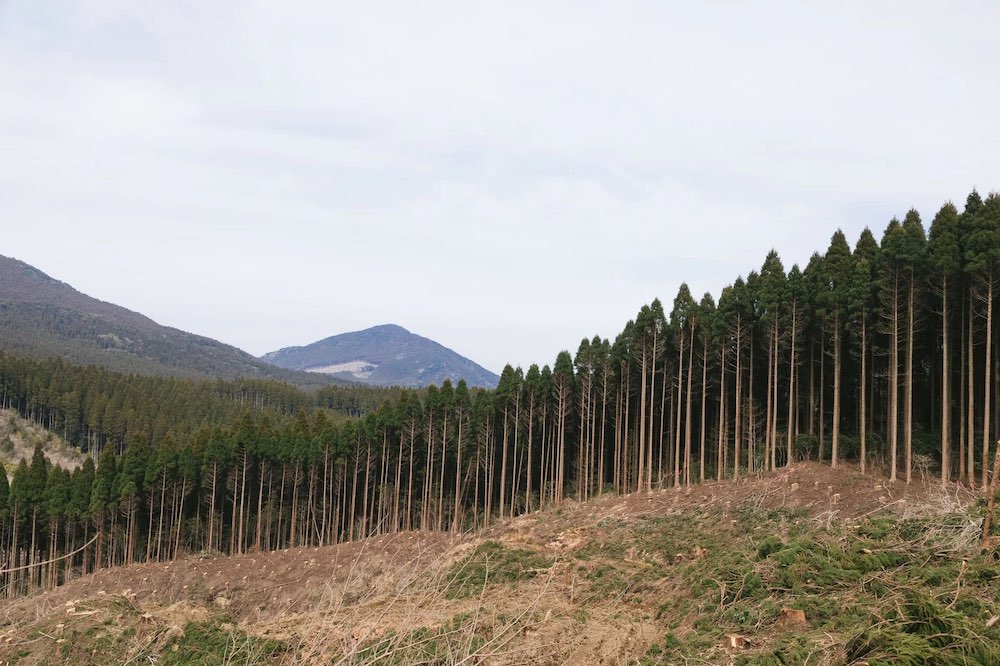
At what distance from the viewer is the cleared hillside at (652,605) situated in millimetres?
4051

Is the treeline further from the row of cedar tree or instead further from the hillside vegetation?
the row of cedar tree

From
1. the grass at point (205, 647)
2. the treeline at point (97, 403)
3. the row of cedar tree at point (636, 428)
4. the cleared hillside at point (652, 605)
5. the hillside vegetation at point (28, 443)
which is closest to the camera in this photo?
the cleared hillside at point (652, 605)

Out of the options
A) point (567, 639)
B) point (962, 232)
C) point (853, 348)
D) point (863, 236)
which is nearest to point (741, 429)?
point (853, 348)

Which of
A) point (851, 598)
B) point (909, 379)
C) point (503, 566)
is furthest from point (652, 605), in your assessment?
point (909, 379)

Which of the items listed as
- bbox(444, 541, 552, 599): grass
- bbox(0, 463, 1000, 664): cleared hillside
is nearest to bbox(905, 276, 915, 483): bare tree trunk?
bbox(0, 463, 1000, 664): cleared hillside

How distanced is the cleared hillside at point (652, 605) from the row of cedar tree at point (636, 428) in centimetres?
645

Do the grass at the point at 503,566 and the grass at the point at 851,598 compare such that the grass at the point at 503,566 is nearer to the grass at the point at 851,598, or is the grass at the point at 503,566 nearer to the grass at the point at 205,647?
the grass at the point at 851,598

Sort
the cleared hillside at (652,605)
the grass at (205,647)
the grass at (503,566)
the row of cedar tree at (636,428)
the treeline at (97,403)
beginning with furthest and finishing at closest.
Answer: the treeline at (97,403) < the row of cedar tree at (636,428) < the grass at (503,566) < the grass at (205,647) < the cleared hillside at (652,605)

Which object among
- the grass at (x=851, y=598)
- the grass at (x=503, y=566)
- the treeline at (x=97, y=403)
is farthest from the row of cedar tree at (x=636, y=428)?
the treeline at (x=97, y=403)

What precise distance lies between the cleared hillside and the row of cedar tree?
21.1ft

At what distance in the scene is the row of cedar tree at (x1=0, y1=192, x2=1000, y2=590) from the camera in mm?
21234

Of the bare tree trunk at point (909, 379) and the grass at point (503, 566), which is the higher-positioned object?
the bare tree trunk at point (909, 379)

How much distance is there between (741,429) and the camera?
29672 mm

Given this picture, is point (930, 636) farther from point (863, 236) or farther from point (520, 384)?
point (520, 384)
